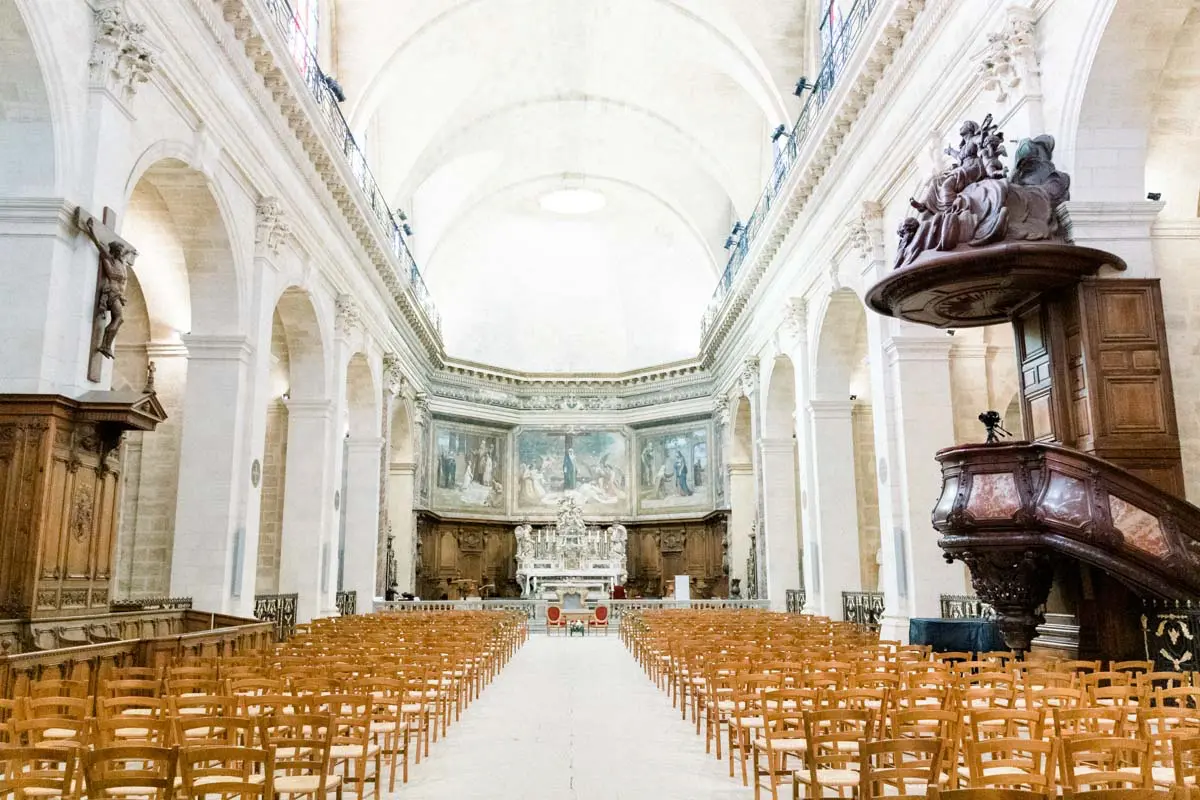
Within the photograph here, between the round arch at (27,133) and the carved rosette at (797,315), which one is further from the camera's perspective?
the carved rosette at (797,315)

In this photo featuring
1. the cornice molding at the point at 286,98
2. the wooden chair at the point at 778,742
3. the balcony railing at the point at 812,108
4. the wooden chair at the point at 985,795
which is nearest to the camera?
the wooden chair at the point at 985,795

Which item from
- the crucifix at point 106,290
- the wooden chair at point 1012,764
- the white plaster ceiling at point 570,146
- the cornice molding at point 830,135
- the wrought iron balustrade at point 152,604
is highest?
the white plaster ceiling at point 570,146

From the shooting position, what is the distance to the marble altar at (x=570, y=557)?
29.4 meters

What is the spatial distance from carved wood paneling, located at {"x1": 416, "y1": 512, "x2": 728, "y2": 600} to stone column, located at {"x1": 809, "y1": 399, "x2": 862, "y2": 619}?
12.3m

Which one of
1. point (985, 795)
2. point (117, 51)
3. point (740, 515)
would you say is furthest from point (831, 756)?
point (740, 515)

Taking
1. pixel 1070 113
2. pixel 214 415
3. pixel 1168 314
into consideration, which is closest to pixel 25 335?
pixel 214 415

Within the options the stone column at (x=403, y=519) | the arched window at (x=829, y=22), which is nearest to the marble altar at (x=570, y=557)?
the stone column at (x=403, y=519)

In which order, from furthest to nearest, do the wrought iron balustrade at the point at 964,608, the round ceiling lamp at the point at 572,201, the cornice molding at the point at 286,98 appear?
the round ceiling lamp at the point at 572,201 < the cornice molding at the point at 286,98 < the wrought iron balustrade at the point at 964,608

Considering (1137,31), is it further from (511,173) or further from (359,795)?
(511,173)

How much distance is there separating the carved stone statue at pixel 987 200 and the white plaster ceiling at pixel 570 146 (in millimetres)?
11981

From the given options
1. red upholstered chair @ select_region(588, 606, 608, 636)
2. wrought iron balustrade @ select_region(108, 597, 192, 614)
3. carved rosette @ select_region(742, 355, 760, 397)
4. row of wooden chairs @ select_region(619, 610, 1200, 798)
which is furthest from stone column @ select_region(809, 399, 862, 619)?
wrought iron balustrade @ select_region(108, 597, 192, 614)

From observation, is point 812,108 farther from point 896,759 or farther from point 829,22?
point 896,759

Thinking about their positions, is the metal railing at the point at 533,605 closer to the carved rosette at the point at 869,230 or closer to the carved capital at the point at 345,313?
the carved capital at the point at 345,313

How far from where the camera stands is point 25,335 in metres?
9.30
